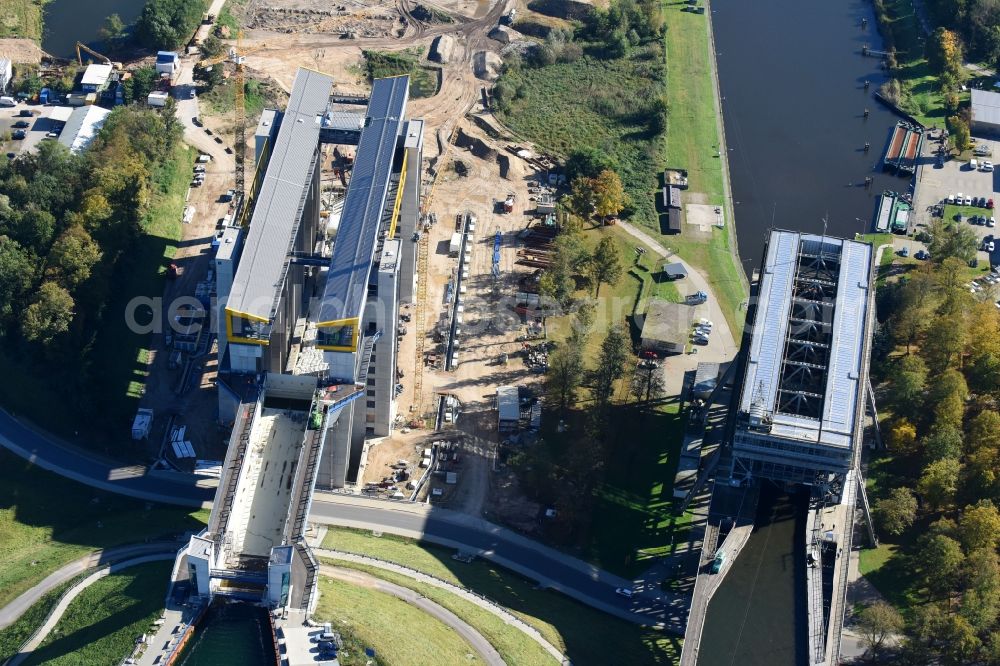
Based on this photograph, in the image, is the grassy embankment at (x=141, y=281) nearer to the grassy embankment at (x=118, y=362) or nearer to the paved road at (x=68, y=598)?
the grassy embankment at (x=118, y=362)

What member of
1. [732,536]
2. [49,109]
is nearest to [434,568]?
[732,536]

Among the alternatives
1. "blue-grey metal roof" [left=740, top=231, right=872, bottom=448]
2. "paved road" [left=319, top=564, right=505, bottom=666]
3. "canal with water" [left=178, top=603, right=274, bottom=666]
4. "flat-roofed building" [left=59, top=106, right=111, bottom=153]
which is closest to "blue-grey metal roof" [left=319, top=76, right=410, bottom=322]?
"paved road" [left=319, top=564, right=505, bottom=666]

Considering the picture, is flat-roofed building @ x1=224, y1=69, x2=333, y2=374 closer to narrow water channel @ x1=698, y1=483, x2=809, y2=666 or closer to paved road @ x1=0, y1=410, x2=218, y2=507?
paved road @ x1=0, y1=410, x2=218, y2=507

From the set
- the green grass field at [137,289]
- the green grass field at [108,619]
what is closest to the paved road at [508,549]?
the green grass field at [108,619]

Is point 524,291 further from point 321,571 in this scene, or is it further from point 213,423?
point 321,571

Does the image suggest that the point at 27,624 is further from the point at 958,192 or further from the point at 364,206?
the point at 958,192

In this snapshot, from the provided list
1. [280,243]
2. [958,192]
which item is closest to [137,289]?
[280,243]
